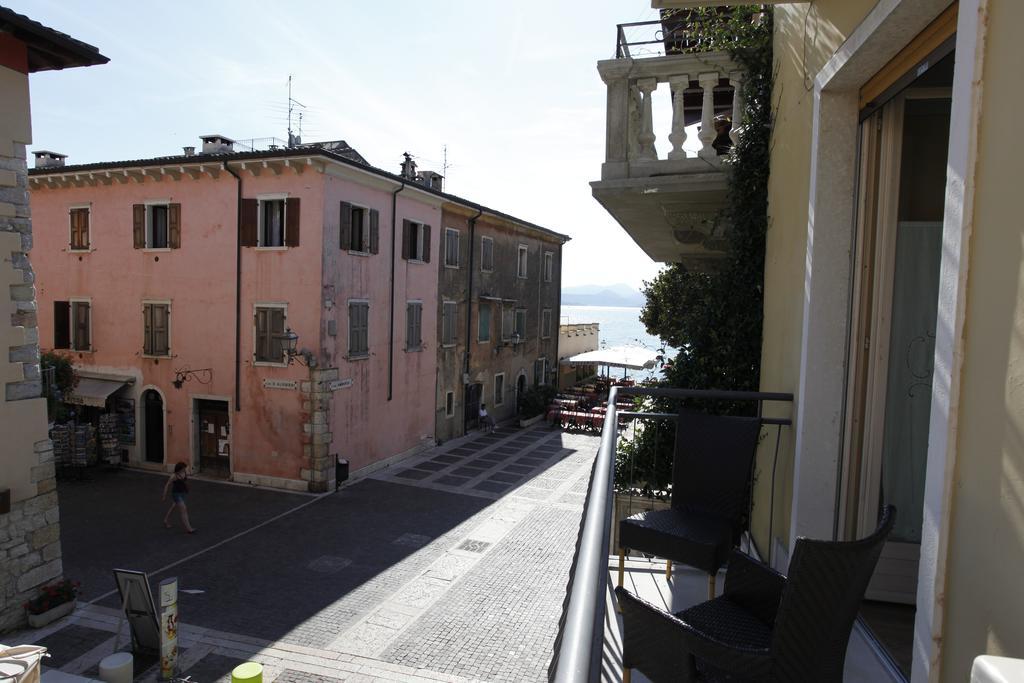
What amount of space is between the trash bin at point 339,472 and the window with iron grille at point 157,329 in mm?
6382

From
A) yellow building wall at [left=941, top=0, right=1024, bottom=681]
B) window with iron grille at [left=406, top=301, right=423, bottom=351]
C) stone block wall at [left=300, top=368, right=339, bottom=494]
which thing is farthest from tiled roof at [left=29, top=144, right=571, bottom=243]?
yellow building wall at [left=941, top=0, right=1024, bottom=681]

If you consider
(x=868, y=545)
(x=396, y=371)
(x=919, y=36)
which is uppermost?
(x=919, y=36)

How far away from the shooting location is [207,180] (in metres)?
18.7

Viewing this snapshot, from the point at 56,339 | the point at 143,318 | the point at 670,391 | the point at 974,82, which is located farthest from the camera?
the point at 56,339

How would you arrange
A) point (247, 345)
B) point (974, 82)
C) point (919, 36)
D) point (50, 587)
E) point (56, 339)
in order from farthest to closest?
point (56, 339) < point (247, 345) < point (50, 587) < point (919, 36) < point (974, 82)

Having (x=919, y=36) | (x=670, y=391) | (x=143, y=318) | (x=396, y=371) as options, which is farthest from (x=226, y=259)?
(x=919, y=36)

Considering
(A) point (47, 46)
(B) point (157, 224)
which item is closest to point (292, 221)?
(B) point (157, 224)

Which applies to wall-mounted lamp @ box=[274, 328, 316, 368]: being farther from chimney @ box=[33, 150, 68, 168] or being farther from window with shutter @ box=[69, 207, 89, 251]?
chimney @ box=[33, 150, 68, 168]

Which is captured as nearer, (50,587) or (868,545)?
(868,545)

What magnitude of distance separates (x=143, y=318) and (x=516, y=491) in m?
12.5

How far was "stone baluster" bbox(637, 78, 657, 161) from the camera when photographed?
19.8 ft

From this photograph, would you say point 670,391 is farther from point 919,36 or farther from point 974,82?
point 974,82

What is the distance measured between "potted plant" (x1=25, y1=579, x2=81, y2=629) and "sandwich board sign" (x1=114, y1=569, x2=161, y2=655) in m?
1.75

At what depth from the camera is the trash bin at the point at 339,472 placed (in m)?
18.1
